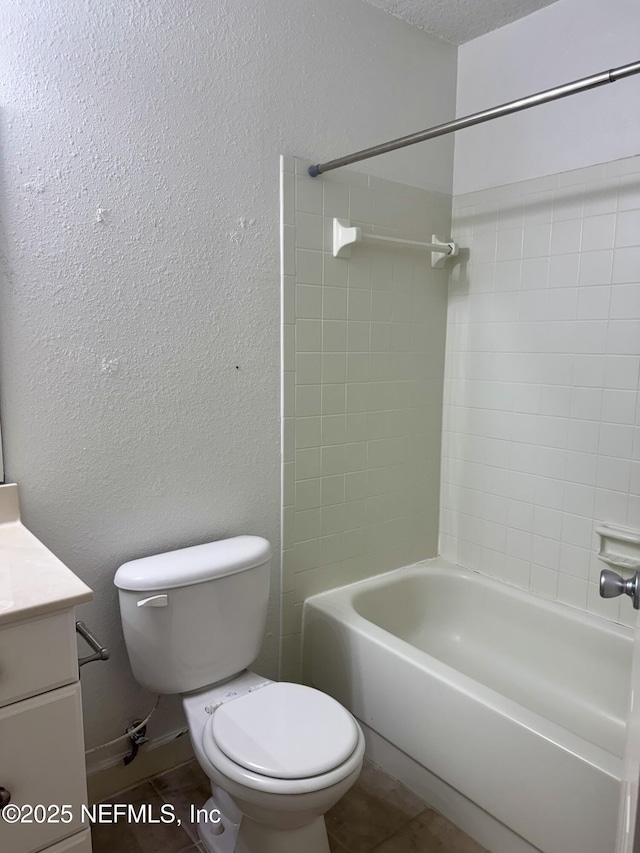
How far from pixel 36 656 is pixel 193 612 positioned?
602mm

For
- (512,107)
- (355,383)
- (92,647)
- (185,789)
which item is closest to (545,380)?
(355,383)

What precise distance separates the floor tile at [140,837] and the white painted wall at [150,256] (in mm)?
230

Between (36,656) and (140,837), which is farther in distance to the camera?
(140,837)

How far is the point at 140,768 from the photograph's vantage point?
1.82 metres

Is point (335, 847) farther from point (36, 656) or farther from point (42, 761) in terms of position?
point (36, 656)

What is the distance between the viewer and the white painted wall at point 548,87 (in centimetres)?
186

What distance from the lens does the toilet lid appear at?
135 cm

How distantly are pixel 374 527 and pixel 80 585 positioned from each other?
53.1 inches

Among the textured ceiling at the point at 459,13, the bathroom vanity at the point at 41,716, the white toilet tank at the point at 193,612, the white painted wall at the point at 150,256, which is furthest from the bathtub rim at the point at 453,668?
the textured ceiling at the point at 459,13

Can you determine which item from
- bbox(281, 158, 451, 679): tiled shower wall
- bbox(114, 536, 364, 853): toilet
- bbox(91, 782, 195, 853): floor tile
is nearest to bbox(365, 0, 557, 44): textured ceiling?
bbox(281, 158, 451, 679): tiled shower wall

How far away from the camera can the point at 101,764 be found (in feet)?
5.69

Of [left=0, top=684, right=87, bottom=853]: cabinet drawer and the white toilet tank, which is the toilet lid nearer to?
the white toilet tank

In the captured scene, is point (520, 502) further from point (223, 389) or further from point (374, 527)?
point (223, 389)

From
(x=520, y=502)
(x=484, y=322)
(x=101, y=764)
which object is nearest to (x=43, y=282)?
(x=101, y=764)
